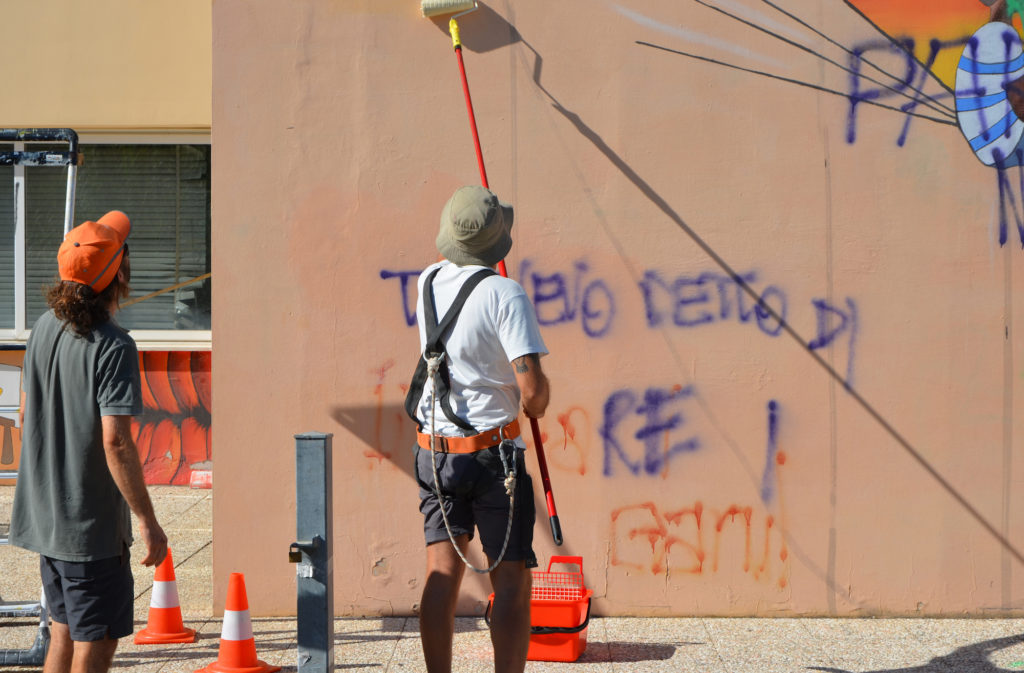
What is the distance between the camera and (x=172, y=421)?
8320 millimetres

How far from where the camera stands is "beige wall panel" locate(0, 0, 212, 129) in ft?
26.9

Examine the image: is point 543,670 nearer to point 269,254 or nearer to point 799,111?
point 269,254

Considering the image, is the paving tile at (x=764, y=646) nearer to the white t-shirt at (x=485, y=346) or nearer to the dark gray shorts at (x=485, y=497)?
the dark gray shorts at (x=485, y=497)

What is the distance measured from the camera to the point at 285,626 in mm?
4879

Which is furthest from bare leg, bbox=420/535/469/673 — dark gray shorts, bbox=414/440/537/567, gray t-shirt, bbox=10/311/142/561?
gray t-shirt, bbox=10/311/142/561

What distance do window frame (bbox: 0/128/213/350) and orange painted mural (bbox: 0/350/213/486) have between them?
0.44ft

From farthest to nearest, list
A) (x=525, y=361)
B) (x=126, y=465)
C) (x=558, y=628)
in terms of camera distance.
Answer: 1. (x=558, y=628)
2. (x=525, y=361)
3. (x=126, y=465)

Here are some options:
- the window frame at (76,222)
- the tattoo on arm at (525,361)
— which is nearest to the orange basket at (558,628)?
the tattoo on arm at (525,361)

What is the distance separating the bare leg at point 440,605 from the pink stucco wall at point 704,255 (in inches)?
55.9

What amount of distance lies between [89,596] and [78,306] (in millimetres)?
875

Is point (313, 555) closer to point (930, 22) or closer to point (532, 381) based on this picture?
point (532, 381)

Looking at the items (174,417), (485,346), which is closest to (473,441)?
(485,346)

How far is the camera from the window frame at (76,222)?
8.29 m

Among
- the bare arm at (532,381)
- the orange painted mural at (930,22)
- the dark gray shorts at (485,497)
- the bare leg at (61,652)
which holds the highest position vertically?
the orange painted mural at (930,22)
